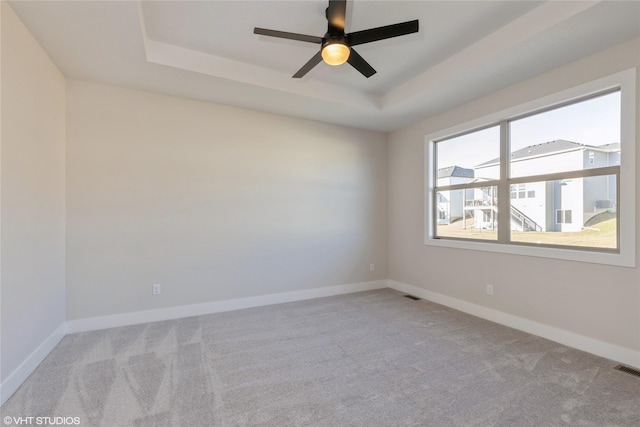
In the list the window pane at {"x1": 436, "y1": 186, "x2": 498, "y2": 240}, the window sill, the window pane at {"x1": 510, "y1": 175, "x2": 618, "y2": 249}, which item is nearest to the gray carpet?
the window sill

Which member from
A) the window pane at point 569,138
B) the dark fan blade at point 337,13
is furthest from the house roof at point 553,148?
the dark fan blade at point 337,13

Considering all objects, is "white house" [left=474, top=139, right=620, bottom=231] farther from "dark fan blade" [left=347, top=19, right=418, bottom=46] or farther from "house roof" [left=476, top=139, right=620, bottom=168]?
"dark fan blade" [left=347, top=19, right=418, bottom=46]

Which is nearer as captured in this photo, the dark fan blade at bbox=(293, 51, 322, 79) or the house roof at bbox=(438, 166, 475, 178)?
the dark fan blade at bbox=(293, 51, 322, 79)

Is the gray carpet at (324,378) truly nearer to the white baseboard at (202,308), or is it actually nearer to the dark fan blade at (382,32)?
the white baseboard at (202,308)

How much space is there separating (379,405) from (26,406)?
7.61 ft

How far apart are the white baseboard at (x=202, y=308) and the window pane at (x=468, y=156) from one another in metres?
2.18

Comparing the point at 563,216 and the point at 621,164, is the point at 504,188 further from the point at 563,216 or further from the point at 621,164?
the point at 621,164

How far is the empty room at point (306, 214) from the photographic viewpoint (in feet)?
6.54

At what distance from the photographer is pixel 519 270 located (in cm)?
311

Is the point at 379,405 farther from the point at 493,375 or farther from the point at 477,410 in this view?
the point at 493,375

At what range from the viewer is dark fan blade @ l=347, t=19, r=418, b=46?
6.49ft

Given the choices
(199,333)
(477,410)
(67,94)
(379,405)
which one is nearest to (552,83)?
(477,410)

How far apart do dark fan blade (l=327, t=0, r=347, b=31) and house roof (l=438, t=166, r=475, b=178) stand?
2704 mm

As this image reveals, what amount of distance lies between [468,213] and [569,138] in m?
1.36
